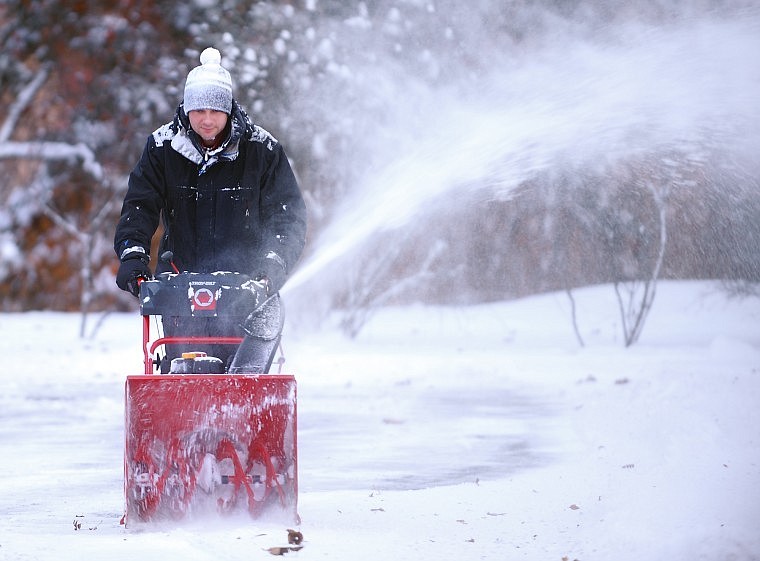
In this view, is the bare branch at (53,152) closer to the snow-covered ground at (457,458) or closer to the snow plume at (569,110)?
the snow-covered ground at (457,458)

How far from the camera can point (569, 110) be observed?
29.3 feet

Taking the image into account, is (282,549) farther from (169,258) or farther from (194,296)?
(169,258)

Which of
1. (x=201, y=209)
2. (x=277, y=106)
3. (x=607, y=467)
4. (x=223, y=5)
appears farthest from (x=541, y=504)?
(x=223, y=5)

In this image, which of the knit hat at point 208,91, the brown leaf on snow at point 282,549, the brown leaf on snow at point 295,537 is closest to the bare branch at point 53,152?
the knit hat at point 208,91

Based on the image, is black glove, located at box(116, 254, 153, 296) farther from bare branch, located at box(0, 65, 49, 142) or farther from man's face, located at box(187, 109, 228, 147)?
bare branch, located at box(0, 65, 49, 142)

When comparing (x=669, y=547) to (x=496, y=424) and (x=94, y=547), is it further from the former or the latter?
(x=496, y=424)

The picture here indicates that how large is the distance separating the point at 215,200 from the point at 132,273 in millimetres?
475

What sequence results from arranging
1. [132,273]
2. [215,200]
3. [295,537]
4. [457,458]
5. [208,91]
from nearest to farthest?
[295,537]
[132,273]
[208,91]
[215,200]
[457,458]

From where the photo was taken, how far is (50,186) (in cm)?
2109

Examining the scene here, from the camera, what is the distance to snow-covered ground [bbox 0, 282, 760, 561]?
3.79 metres

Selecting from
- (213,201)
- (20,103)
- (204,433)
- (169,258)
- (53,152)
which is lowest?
(204,433)

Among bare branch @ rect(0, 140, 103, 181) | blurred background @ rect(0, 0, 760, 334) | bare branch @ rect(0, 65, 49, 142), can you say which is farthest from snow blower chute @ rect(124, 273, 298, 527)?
bare branch @ rect(0, 65, 49, 142)

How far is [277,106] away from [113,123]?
19.0ft

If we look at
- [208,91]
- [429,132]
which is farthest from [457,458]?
[429,132]
